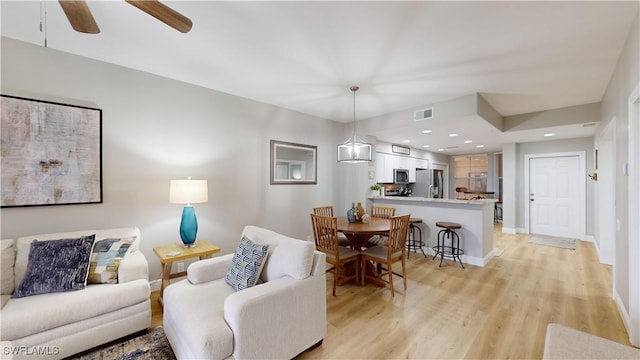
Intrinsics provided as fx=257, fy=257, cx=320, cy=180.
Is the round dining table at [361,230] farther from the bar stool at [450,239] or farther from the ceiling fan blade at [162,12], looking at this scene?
the ceiling fan blade at [162,12]

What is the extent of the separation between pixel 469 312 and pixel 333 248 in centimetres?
153

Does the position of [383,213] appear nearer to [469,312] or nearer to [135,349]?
[469,312]

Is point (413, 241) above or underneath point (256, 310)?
underneath

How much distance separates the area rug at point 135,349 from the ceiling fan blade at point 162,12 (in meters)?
2.32

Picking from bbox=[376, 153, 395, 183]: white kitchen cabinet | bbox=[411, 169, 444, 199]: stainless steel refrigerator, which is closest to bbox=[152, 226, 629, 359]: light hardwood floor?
bbox=[376, 153, 395, 183]: white kitchen cabinet

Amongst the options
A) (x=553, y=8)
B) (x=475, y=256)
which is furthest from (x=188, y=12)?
(x=475, y=256)

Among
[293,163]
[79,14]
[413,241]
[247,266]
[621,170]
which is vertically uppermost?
[79,14]

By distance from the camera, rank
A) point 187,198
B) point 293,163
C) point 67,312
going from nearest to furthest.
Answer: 1. point 67,312
2. point 187,198
3. point 293,163

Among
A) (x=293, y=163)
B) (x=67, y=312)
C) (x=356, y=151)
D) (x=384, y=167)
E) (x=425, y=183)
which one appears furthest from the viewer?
(x=425, y=183)

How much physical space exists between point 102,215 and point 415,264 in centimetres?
413

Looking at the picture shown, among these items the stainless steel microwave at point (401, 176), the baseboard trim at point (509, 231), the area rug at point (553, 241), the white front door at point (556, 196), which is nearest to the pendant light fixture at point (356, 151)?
the stainless steel microwave at point (401, 176)

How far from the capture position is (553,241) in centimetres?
550

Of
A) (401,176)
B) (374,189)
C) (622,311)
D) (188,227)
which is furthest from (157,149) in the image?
(401,176)

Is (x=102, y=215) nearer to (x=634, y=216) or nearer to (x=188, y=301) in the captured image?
(x=188, y=301)
